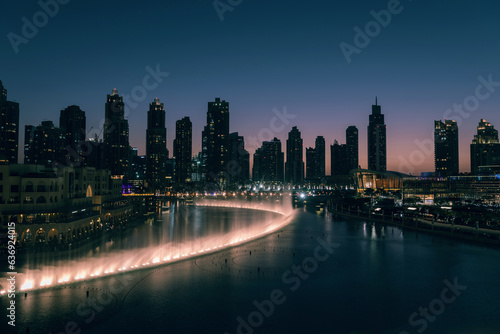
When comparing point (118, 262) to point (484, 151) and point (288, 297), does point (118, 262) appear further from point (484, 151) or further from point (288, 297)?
point (484, 151)

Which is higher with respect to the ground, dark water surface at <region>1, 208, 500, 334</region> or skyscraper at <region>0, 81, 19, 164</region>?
skyscraper at <region>0, 81, 19, 164</region>

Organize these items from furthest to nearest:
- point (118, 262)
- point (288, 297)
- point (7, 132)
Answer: point (7, 132) → point (118, 262) → point (288, 297)

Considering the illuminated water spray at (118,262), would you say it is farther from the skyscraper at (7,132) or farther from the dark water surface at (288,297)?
the skyscraper at (7,132)

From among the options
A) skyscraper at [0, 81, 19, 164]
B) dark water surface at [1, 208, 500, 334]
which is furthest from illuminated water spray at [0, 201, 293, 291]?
skyscraper at [0, 81, 19, 164]

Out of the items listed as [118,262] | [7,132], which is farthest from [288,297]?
[7,132]

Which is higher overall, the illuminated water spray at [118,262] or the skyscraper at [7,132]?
the skyscraper at [7,132]

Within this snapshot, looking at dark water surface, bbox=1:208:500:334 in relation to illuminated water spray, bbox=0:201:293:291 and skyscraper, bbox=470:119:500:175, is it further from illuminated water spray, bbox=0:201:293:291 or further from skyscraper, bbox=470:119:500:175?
skyscraper, bbox=470:119:500:175

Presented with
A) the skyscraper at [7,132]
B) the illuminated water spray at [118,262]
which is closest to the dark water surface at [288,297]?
the illuminated water spray at [118,262]

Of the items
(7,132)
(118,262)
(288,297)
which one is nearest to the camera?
(288,297)

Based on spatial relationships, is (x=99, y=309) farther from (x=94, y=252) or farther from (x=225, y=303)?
(x=94, y=252)
